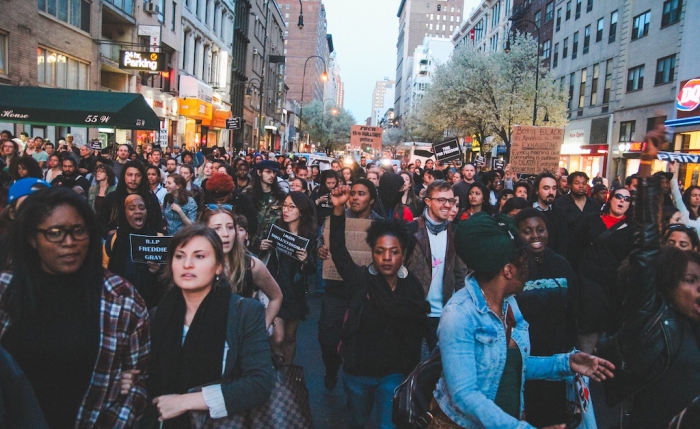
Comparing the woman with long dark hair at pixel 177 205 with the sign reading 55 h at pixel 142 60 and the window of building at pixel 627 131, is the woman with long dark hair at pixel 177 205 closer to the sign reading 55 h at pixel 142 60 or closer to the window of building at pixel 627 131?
the sign reading 55 h at pixel 142 60

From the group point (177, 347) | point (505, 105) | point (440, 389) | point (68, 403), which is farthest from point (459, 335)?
point (505, 105)

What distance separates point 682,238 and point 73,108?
13.2 metres

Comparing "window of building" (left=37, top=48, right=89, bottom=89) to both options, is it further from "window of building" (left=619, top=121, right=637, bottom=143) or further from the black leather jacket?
"window of building" (left=619, top=121, right=637, bottom=143)

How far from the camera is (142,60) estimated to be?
22.5 m

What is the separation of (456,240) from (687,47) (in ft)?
94.1

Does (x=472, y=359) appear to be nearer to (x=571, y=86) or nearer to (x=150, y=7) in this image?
(x=150, y=7)

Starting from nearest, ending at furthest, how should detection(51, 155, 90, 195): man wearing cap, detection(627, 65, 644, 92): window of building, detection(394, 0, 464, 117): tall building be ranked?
detection(51, 155, 90, 195): man wearing cap
detection(627, 65, 644, 92): window of building
detection(394, 0, 464, 117): tall building

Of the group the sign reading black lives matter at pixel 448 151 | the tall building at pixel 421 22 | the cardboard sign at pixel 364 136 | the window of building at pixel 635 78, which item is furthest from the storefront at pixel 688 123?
the tall building at pixel 421 22

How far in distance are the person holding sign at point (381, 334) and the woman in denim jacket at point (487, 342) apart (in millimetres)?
1168

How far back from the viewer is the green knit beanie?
8.10ft

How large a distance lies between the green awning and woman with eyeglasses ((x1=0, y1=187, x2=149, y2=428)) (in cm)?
1182

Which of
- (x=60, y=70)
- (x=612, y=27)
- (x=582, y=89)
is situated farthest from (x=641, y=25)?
(x=60, y=70)

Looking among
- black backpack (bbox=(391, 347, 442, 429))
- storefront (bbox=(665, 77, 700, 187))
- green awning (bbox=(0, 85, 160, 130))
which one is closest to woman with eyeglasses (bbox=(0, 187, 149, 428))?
black backpack (bbox=(391, 347, 442, 429))

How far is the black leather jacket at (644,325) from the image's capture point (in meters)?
2.86
